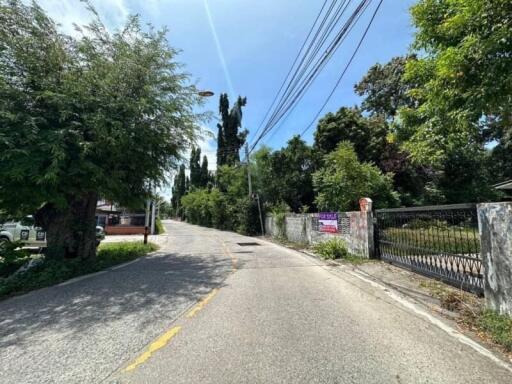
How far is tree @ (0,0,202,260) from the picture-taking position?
8.45m

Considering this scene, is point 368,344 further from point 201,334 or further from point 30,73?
point 30,73

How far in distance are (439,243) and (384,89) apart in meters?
25.8

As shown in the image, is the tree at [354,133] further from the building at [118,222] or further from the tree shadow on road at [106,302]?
the tree shadow on road at [106,302]

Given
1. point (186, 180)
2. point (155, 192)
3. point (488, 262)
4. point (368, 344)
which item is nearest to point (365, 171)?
point (155, 192)

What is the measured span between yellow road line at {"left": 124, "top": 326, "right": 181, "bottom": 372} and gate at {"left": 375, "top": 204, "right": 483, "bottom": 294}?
17.5ft

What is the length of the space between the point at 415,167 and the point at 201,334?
25943 millimetres

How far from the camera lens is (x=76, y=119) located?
9539 mm

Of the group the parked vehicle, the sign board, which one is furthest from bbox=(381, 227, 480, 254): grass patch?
the parked vehicle

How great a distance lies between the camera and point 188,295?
6969 millimetres

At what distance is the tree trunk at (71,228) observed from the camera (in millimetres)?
10422

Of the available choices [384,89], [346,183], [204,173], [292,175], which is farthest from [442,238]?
[204,173]

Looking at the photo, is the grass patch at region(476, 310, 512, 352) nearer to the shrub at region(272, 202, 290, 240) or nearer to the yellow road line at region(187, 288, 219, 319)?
the yellow road line at region(187, 288, 219, 319)

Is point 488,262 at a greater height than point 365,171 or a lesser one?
lesser

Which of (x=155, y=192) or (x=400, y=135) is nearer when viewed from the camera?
(x=400, y=135)
